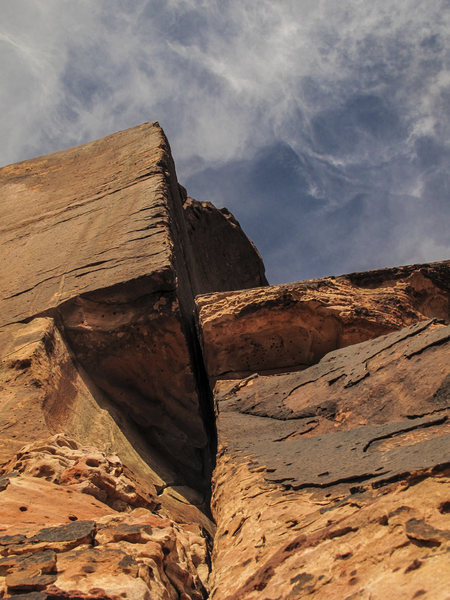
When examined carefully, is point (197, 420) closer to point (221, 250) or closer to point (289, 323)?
point (289, 323)

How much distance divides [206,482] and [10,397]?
1671mm

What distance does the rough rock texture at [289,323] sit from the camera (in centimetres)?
407

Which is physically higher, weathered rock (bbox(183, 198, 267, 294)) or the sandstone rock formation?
weathered rock (bbox(183, 198, 267, 294))

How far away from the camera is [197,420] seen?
429 cm

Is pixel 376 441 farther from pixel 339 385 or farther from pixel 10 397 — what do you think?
pixel 10 397

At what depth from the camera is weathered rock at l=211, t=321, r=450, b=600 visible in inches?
53.1

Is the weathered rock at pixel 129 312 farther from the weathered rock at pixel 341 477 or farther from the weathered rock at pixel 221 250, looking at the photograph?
the weathered rock at pixel 221 250

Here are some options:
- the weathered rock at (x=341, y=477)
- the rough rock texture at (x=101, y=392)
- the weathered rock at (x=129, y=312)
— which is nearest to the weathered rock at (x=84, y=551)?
the rough rock texture at (x=101, y=392)

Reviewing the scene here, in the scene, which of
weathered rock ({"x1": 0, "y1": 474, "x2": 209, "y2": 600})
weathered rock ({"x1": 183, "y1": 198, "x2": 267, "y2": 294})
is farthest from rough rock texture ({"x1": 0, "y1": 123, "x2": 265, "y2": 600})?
weathered rock ({"x1": 183, "y1": 198, "x2": 267, "y2": 294})

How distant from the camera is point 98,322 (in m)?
4.25

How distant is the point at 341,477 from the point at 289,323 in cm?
227

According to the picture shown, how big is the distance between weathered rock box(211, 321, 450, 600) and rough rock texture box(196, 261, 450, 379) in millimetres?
475

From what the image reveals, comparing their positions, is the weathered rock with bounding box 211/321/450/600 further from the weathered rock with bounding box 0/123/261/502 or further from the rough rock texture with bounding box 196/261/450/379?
the weathered rock with bounding box 0/123/261/502

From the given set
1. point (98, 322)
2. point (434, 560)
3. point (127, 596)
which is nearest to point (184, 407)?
point (98, 322)
